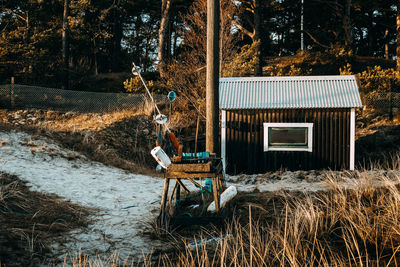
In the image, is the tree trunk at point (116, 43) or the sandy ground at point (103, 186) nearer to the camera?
the sandy ground at point (103, 186)

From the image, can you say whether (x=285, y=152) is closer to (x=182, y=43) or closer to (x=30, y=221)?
(x=30, y=221)

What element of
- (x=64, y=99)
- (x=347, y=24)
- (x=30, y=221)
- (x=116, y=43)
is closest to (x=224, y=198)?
(x=30, y=221)

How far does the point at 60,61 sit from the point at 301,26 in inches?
737

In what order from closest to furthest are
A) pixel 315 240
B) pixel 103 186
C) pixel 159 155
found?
pixel 315 240, pixel 159 155, pixel 103 186

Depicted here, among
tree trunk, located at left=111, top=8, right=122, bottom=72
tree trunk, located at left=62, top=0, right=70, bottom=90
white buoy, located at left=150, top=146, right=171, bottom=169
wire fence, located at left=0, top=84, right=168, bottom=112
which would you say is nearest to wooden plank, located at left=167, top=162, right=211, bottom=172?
white buoy, located at left=150, top=146, right=171, bottom=169

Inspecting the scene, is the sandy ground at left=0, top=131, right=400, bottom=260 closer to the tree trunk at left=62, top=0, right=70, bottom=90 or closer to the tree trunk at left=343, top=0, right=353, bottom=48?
the tree trunk at left=62, top=0, right=70, bottom=90

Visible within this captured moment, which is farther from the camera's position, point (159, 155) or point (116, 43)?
point (116, 43)

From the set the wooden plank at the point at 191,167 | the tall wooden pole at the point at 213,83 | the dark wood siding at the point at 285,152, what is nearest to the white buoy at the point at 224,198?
the wooden plank at the point at 191,167

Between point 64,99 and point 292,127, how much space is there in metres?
10.8

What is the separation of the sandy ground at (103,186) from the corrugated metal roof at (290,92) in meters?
2.22

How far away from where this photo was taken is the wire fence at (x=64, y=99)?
51.9 ft

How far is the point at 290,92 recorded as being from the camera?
453 inches

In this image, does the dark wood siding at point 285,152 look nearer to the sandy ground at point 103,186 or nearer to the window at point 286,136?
the window at point 286,136

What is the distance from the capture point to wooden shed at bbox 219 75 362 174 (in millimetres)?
10961
